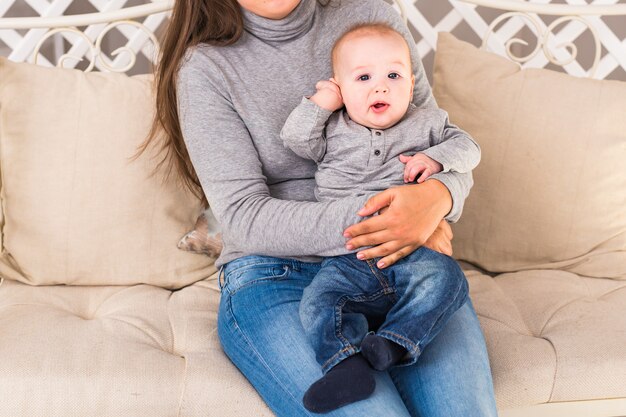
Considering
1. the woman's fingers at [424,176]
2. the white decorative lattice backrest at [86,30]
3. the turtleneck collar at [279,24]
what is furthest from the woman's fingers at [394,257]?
the white decorative lattice backrest at [86,30]

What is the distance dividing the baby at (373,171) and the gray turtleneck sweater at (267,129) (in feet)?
0.19

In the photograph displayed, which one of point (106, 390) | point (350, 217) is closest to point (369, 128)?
point (350, 217)

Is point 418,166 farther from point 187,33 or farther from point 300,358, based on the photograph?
point 187,33

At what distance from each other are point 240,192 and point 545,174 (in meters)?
0.76

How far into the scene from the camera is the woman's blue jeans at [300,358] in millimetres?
1208

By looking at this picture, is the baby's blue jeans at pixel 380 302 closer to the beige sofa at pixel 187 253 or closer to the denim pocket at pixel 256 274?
the denim pocket at pixel 256 274

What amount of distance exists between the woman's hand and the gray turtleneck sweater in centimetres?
3

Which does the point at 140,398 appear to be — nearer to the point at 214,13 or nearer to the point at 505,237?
the point at 214,13

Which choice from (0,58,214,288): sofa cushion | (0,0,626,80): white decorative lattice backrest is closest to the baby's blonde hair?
(0,58,214,288): sofa cushion

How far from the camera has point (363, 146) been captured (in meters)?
1.40

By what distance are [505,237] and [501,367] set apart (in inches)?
17.5

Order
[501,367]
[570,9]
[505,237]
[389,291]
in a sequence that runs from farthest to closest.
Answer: [570,9] → [505,237] → [501,367] → [389,291]

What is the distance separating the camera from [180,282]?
1.74 meters

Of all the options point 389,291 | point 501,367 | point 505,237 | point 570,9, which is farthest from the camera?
point 570,9
